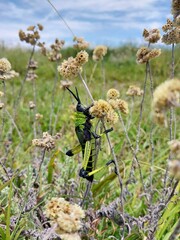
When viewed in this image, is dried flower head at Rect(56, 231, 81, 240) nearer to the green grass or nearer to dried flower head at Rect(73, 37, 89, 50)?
the green grass

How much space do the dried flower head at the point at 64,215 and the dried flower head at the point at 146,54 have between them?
66cm

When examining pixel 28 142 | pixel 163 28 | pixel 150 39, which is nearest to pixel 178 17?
pixel 163 28

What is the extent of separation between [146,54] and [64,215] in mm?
745

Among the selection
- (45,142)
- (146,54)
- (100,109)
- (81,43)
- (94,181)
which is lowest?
(94,181)

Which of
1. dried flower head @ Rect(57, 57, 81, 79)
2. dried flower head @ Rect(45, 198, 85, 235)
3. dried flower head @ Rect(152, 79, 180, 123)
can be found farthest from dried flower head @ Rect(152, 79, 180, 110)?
dried flower head @ Rect(57, 57, 81, 79)

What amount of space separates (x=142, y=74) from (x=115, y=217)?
5.82 m

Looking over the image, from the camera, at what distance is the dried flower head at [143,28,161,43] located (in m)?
1.31

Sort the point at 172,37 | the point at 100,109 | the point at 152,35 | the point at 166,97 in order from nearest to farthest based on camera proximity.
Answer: the point at 166,97 < the point at 100,109 < the point at 172,37 < the point at 152,35

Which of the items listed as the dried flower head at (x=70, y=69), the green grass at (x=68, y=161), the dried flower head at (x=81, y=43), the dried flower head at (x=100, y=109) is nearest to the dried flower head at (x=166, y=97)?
the dried flower head at (x=100, y=109)

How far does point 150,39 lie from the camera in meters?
1.32

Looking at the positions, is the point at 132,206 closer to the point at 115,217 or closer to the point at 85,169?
the point at 115,217

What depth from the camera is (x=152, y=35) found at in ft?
4.31

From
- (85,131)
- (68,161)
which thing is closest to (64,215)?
(85,131)

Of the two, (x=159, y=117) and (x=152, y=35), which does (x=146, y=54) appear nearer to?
(x=152, y=35)
